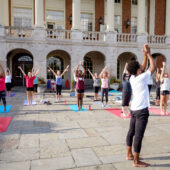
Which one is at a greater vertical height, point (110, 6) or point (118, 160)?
point (110, 6)

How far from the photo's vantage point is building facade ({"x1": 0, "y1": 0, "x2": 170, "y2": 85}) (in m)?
17.0

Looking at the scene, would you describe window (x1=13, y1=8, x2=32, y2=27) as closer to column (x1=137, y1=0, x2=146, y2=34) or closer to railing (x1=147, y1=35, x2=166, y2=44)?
column (x1=137, y1=0, x2=146, y2=34)

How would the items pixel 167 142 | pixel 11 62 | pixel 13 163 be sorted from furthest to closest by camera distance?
pixel 11 62 < pixel 167 142 < pixel 13 163

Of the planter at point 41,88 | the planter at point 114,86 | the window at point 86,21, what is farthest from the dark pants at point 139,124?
the window at point 86,21

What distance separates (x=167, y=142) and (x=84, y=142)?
2091 mm

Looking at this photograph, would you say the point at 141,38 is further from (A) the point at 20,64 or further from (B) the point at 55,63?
(A) the point at 20,64

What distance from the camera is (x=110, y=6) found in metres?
18.3

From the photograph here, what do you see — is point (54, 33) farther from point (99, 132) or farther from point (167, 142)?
point (167, 142)

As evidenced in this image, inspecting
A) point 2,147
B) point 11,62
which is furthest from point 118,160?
point 11,62

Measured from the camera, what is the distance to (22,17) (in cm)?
1984

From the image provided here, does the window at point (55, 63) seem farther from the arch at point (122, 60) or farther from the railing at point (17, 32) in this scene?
the arch at point (122, 60)

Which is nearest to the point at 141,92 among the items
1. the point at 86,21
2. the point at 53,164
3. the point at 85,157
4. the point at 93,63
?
the point at 85,157

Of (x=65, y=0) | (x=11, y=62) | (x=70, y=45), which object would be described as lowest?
(x=11, y=62)

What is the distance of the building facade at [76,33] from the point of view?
17.0 meters
